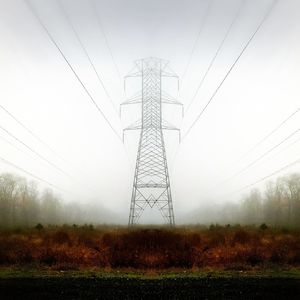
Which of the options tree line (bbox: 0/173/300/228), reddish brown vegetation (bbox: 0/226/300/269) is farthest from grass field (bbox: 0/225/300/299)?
tree line (bbox: 0/173/300/228)

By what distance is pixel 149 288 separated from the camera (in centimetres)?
1689

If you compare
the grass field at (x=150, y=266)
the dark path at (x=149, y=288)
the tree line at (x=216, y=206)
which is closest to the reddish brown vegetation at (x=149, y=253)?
the grass field at (x=150, y=266)

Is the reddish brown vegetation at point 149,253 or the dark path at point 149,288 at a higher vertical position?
the reddish brown vegetation at point 149,253

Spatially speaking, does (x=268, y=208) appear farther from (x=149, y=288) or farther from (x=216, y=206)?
(x=149, y=288)

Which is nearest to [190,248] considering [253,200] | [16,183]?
[16,183]

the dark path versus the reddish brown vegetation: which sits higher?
the reddish brown vegetation

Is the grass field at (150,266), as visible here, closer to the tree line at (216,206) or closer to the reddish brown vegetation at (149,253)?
the reddish brown vegetation at (149,253)

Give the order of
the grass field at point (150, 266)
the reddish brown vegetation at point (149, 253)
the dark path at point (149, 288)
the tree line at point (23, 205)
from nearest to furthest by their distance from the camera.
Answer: the dark path at point (149, 288) < the grass field at point (150, 266) < the reddish brown vegetation at point (149, 253) < the tree line at point (23, 205)

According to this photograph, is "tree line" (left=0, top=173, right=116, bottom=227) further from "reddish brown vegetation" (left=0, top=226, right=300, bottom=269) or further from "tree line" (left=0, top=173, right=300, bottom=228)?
"reddish brown vegetation" (left=0, top=226, right=300, bottom=269)

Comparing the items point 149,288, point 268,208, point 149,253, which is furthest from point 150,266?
point 268,208

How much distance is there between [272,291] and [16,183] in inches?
3833

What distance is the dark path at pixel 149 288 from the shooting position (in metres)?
15.2

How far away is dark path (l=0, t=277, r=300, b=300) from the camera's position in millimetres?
15242

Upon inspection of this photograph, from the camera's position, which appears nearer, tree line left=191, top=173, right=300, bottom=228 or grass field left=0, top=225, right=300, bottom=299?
grass field left=0, top=225, right=300, bottom=299
